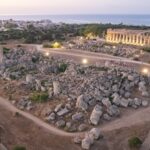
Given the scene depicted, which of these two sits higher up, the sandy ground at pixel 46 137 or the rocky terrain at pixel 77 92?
the rocky terrain at pixel 77 92

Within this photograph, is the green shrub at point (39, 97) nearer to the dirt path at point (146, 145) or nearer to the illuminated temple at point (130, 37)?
the dirt path at point (146, 145)

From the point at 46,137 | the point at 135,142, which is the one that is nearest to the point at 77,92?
the point at 46,137

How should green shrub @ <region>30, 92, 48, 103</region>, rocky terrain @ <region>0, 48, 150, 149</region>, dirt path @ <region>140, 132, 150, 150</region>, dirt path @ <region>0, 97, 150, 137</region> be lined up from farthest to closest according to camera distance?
green shrub @ <region>30, 92, 48, 103</region> → rocky terrain @ <region>0, 48, 150, 149</region> → dirt path @ <region>0, 97, 150, 137</region> → dirt path @ <region>140, 132, 150, 150</region>

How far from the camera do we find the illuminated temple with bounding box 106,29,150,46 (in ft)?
326

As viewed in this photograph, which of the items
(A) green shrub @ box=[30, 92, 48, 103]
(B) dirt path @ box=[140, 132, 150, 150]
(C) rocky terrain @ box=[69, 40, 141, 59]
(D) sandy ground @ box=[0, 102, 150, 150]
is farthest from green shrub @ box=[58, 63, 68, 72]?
(B) dirt path @ box=[140, 132, 150, 150]

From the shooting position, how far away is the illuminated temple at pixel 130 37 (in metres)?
99.3

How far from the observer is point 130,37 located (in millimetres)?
103125

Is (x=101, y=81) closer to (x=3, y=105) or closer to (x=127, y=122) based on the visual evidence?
(x=127, y=122)

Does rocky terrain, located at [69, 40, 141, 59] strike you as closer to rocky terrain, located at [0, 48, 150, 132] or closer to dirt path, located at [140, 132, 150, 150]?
rocky terrain, located at [0, 48, 150, 132]

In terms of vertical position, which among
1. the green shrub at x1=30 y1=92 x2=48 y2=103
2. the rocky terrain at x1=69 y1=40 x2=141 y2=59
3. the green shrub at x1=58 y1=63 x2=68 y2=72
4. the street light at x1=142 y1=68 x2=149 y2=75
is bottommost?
the rocky terrain at x1=69 y1=40 x2=141 y2=59

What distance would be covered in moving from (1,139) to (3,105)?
8961 millimetres

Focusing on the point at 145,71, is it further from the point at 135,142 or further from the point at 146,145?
the point at 135,142

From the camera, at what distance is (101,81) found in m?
48.0

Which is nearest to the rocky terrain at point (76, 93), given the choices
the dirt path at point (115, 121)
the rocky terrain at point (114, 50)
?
the dirt path at point (115, 121)
